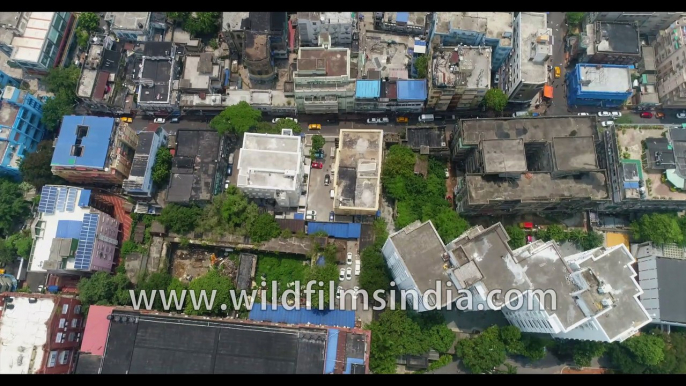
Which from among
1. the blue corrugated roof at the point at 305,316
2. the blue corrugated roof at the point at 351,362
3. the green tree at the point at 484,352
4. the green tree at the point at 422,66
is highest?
the green tree at the point at 422,66

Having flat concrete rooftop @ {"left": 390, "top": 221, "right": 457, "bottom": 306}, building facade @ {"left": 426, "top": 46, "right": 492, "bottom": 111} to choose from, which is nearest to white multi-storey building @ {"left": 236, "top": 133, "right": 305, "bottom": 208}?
flat concrete rooftop @ {"left": 390, "top": 221, "right": 457, "bottom": 306}

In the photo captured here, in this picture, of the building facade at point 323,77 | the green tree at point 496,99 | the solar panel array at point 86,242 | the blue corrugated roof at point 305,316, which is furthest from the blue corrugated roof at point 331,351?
the green tree at point 496,99

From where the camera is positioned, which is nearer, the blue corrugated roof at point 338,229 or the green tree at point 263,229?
the green tree at point 263,229

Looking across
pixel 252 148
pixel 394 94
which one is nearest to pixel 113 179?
pixel 252 148

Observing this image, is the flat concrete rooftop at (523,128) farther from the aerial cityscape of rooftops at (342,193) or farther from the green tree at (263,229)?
the green tree at (263,229)

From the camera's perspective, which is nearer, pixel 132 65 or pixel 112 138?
pixel 112 138
